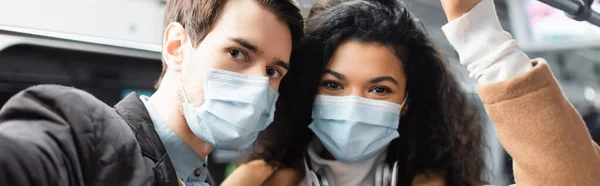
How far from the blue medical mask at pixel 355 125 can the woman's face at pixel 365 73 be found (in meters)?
0.03

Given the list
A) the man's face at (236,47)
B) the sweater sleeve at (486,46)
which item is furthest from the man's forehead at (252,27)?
the sweater sleeve at (486,46)

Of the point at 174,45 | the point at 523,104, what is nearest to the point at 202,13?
the point at 174,45

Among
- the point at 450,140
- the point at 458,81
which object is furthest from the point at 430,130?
the point at 458,81

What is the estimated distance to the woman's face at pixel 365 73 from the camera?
1552 mm

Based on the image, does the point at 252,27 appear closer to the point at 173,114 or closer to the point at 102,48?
the point at 173,114

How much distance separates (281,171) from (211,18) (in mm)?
607

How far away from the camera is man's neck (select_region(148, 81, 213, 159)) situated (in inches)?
53.1

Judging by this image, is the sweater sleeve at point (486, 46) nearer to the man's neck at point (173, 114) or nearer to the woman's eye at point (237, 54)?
the woman's eye at point (237, 54)

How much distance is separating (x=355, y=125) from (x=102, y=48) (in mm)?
880

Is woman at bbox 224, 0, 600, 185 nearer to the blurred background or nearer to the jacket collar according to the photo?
the blurred background

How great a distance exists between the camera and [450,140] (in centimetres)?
173

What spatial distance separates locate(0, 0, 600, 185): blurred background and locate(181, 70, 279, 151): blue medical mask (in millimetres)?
504

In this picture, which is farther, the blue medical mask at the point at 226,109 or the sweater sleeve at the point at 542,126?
the blue medical mask at the point at 226,109

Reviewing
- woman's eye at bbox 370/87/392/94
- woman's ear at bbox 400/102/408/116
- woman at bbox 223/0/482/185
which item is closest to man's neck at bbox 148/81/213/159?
woman at bbox 223/0/482/185
